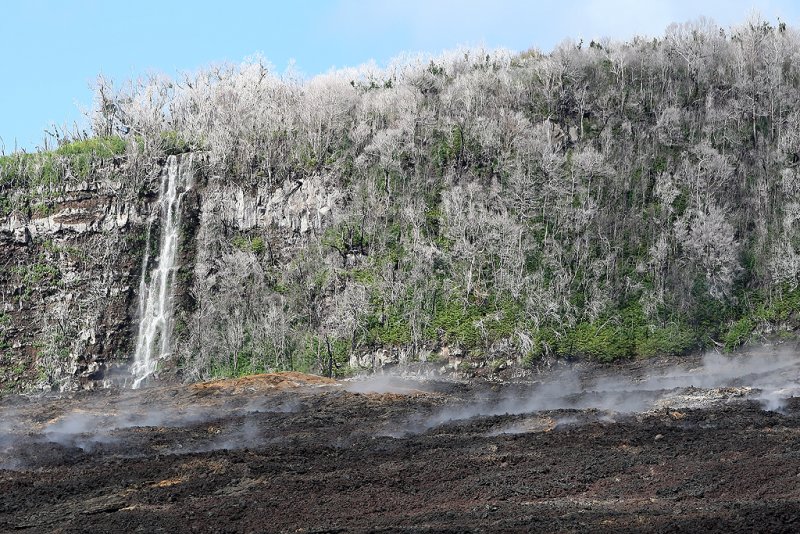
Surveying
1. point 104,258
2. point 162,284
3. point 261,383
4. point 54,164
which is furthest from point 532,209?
point 54,164

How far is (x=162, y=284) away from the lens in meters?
64.8

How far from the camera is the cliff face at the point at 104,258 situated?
62375 mm

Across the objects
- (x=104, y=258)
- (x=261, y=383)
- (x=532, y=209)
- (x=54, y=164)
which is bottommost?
(x=261, y=383)

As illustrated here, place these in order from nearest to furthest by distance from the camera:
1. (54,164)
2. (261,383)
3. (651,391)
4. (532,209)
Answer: (651,391) < (261,383) < (532,209) < (54,164)

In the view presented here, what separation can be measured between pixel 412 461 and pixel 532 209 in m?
32.5

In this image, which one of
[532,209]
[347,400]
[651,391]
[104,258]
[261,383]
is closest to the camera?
[651,391]

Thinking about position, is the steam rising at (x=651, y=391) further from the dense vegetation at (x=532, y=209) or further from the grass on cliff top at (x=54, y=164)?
the grass on cliff top at (x=54, y=164)

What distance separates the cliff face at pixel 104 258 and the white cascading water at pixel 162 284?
406 millimetres

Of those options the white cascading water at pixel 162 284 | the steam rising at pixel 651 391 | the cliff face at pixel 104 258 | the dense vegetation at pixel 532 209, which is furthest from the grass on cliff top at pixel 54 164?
the steam rising at pixel 651 391

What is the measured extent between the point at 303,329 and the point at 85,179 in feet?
64.6

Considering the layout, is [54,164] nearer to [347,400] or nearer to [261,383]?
[261,383]

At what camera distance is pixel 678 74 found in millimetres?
65312

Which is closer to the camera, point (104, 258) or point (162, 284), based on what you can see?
point (162, 284)

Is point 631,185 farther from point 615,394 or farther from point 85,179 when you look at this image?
point 85,179
